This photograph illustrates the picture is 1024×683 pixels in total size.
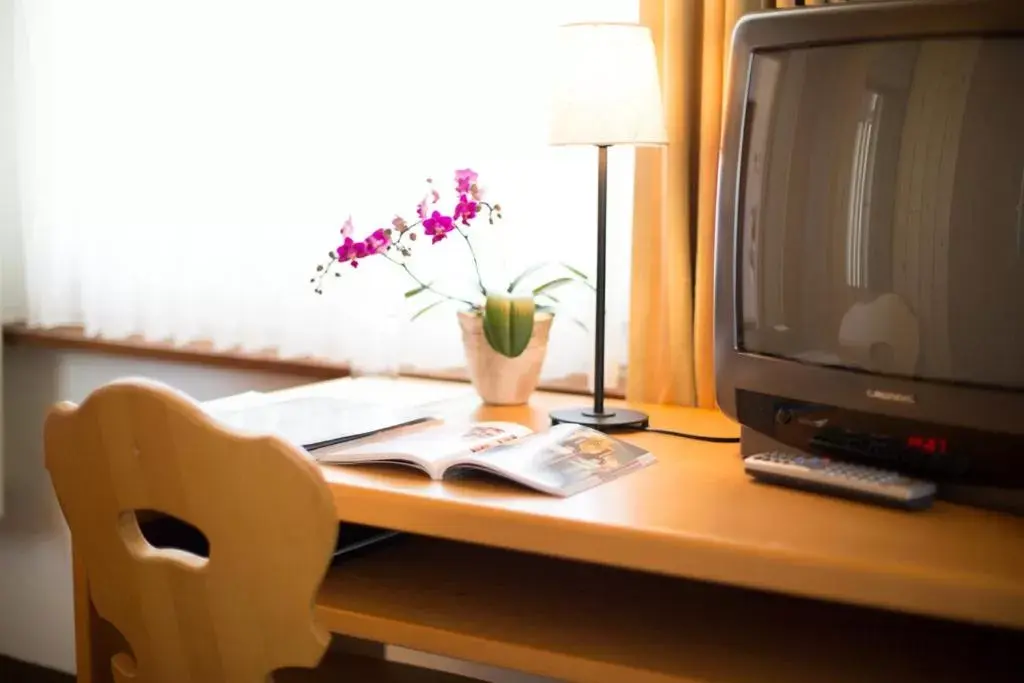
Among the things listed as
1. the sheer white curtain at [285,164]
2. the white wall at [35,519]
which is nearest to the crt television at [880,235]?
the sheer white curtain at [285,164]

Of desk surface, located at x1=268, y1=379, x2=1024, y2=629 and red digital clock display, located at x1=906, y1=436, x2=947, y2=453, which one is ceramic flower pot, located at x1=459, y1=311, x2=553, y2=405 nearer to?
desk surface, located at x1=268, y1=379, x2=1024, y2=629

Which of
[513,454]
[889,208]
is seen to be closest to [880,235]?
[889,208]

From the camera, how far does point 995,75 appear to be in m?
1.13

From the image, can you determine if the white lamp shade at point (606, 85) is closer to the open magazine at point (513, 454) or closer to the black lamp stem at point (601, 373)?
the black lamp stem at point (601, 373)

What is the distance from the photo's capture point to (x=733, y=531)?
1.09 meters

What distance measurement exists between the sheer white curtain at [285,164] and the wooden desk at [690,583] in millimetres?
556

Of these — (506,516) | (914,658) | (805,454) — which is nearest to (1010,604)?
(914,658)

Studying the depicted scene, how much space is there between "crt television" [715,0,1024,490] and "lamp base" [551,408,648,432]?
0.63ft

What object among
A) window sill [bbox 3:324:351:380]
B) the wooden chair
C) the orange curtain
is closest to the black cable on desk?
the orange curtain

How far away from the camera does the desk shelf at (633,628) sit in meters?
1.15

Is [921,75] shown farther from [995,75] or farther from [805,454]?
[805,454]

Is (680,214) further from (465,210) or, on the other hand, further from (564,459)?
(564,459)

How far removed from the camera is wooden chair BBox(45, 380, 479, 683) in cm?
111

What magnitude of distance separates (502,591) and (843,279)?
52 centimetres
